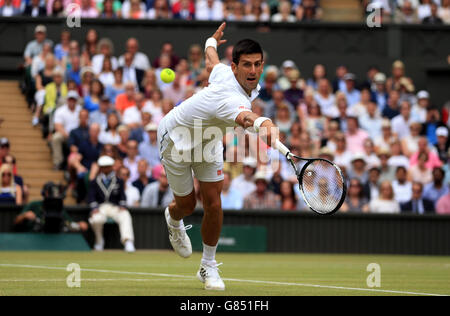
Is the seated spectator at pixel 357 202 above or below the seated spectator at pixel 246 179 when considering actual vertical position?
below

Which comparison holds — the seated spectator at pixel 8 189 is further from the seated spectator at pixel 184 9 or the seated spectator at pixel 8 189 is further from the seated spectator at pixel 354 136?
the seated spectator at pixel 184 9

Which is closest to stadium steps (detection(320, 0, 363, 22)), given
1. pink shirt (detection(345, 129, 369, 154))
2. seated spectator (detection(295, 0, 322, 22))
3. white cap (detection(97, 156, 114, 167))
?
seated spectator (detection(295, 0, 322, 22))

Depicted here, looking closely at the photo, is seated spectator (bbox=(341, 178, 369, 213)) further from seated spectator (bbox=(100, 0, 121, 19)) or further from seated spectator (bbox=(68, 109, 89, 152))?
seated spectator (bbox=(100, 0, 121, 19))

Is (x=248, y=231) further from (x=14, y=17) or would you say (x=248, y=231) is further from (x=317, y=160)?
(x=317, y=160)

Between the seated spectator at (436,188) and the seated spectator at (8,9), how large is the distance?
33.6 feet

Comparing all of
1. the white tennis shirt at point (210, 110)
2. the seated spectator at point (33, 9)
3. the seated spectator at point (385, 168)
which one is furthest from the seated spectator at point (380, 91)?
the white tennis shirt at point (210, 110)

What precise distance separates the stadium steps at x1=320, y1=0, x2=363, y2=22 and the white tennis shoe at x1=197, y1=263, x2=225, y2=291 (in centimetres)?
1612

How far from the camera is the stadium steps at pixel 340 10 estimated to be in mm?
24516

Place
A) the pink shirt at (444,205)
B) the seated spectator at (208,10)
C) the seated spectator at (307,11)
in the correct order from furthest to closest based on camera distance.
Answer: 1. the seated spectator at (307,11)
2. the seated spectator at (208,10)
3. the pink shirt at (444,205)

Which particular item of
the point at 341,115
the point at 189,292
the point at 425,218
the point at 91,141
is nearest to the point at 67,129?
the point at 91,141

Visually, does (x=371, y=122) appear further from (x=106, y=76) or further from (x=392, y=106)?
(x=106, y=76)

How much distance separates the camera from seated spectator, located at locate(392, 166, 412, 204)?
1855 cm

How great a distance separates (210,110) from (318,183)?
137cm

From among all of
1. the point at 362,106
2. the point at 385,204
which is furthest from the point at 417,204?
the point at 362,106
